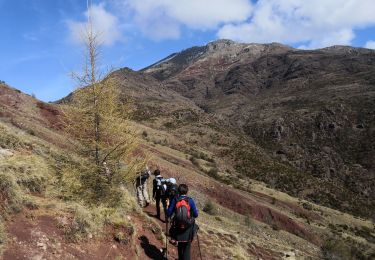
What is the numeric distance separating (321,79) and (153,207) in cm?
15189

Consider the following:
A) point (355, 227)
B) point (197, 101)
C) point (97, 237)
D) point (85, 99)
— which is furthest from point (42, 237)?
point (197, 101)

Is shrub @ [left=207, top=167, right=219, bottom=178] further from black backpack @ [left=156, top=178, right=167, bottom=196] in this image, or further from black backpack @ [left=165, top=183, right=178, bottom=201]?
black backpack @ [left=165, top=183, right=178, bottom=201]

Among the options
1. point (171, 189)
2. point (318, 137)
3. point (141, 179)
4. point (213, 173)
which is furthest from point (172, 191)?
point (318, 137)

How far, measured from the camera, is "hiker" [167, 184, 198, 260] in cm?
891

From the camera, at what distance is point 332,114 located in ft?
368

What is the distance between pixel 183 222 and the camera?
8891mm

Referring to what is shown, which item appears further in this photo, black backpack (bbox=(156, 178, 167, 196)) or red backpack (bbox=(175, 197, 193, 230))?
black backpack (bbox=(156, 178, 167, 196))

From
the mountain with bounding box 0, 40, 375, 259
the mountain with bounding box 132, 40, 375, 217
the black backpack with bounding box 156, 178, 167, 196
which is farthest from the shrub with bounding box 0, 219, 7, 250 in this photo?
the mountain with bounding box 132, 40, 375, 217

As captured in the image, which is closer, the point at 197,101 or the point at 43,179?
the point at 43,179

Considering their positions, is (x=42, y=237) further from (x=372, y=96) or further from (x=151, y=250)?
(x=372, y=96)

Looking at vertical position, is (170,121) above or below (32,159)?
above

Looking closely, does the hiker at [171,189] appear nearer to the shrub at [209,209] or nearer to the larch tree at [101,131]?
the larch tree at [101,131]

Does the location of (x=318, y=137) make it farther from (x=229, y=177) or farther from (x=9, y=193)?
(x=9, y=193)

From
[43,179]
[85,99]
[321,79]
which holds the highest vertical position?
[321,79]
